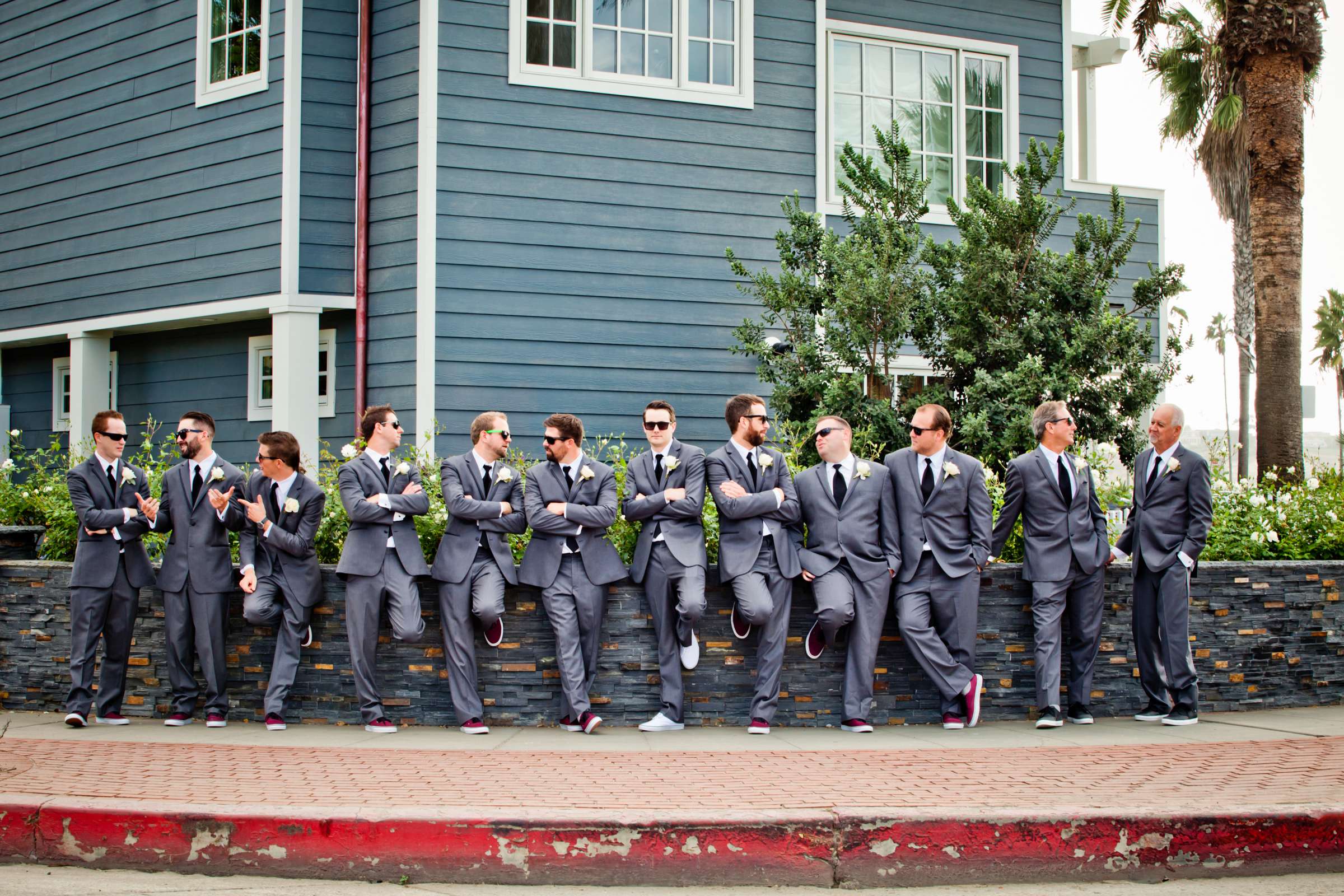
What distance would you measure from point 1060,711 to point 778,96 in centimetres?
805

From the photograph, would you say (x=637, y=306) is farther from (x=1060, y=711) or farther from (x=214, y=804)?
(x=214, y=804)

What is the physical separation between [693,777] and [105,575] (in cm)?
424

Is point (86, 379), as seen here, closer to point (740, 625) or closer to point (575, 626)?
point (575, 626)

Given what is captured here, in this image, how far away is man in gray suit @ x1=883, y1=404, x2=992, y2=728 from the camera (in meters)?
8.22

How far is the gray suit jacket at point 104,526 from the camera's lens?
26.5 ft

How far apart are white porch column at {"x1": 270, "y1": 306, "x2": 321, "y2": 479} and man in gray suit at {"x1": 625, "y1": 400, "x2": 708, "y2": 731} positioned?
19.1 ft

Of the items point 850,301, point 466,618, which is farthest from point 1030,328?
point 466,618

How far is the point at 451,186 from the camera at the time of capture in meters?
12.6

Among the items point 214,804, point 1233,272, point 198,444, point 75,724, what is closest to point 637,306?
point 198,444

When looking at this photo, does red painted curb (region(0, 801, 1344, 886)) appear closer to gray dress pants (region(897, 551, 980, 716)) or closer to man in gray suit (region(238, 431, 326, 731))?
man in gray suit (region(238, 431, 326, 731))

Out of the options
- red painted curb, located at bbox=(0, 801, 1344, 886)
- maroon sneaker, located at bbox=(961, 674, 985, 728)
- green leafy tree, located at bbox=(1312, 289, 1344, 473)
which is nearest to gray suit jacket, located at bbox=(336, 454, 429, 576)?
red painted curb, located at bbox=(0, 801, 1344, 886)

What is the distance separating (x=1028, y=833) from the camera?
5.66 m

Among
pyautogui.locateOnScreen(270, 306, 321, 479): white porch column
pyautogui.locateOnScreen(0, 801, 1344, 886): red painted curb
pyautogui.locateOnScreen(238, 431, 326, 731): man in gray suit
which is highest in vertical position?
pyautogui.locateOnScreen(270, 306, 321, 479): white porch column

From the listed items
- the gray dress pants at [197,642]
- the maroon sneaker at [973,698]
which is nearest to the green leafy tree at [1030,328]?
the maroon sneaker at [973,698]
